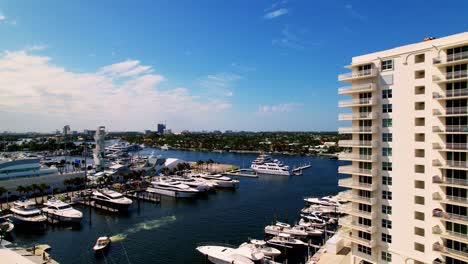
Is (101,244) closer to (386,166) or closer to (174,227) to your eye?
(174,227)

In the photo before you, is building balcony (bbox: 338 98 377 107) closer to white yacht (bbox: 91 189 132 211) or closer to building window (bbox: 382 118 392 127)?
building window (bbox: 382 118 392 127)

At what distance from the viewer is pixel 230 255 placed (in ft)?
127

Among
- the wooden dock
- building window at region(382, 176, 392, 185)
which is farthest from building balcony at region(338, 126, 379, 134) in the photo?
the wooden dock

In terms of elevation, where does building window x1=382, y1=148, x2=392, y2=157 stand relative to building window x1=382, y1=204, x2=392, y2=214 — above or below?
above

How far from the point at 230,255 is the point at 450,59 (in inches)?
1255

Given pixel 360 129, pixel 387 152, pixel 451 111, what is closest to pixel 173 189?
pixel 360 129

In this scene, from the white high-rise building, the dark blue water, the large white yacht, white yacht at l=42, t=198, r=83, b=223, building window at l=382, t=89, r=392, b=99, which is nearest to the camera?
the white high-rise building

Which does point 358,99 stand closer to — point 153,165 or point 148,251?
point 148,251

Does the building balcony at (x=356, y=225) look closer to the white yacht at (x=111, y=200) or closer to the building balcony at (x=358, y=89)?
the building balcony at (x=358, y=89)

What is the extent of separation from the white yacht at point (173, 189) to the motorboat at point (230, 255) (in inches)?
1390

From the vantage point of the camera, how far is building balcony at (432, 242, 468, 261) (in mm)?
24219

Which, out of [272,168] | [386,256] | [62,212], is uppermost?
[386,256]

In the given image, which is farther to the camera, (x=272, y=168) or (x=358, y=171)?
(x=272, y=168)

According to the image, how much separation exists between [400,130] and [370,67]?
691 centimetres
